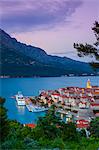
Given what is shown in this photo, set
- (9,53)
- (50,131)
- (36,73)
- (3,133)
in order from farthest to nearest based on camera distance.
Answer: (36,73) → (9,53) → (50,131) → (3,133)

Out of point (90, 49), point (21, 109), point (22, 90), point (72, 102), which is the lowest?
point (21, 109)

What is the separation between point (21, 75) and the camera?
5900cm

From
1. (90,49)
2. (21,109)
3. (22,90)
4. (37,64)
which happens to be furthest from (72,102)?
(37,64)

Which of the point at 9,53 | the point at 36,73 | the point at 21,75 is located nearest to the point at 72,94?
the point at 9,53

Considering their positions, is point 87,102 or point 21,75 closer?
point 87,102

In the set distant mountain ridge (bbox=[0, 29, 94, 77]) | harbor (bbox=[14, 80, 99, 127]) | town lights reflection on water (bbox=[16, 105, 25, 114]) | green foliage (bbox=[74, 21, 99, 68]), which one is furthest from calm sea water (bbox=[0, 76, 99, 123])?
green foliage (bbox=[74, 21, 99, 68])

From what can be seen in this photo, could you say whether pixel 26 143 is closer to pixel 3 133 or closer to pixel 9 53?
pixel 3 133

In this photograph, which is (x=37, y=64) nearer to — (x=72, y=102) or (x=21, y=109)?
(x=21, y=109)

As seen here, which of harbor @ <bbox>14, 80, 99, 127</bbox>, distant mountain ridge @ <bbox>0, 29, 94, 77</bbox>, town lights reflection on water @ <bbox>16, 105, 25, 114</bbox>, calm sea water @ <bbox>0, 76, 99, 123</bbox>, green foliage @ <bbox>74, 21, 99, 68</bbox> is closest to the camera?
green foliage @ <bbox>74, 21, 99, 68</bbox>

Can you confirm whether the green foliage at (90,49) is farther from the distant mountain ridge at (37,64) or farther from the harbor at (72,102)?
the distant mountain ridge at (37,64)

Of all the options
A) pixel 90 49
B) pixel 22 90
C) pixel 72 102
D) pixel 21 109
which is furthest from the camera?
pixel 22 90

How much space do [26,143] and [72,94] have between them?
125ft

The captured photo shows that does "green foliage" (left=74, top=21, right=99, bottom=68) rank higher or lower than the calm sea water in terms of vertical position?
higher

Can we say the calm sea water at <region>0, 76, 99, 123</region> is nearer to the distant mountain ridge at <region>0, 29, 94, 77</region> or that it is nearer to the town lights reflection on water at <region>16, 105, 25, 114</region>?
the town lights reflection on water at <region>16, 105, 25, 114</region>
